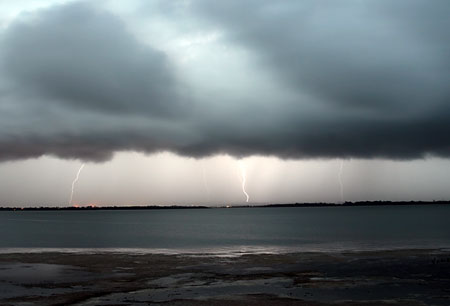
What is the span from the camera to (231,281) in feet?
130

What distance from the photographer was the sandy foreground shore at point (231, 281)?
3112cm

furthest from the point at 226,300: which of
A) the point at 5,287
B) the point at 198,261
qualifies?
the point at 198,261

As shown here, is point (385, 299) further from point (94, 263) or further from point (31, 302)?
point (94, 263)

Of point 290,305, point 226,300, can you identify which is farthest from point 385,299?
point 226,300

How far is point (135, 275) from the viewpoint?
143 feet

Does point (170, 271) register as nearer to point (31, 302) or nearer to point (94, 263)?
point (94, 263)

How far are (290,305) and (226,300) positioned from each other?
4.35 m

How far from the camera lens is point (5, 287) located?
37031 mm

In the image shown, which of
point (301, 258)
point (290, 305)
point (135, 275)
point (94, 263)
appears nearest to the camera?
point (290, 305)

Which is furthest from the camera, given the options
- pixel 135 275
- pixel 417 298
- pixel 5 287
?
pixel 135 275

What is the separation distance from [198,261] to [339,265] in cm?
1738

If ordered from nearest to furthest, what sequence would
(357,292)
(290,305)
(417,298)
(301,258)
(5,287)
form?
(290,305) < (417,298) < (357,292) < (5,287) < (301,258)

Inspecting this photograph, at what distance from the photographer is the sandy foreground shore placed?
102ft

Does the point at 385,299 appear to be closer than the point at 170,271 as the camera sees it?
Yes
